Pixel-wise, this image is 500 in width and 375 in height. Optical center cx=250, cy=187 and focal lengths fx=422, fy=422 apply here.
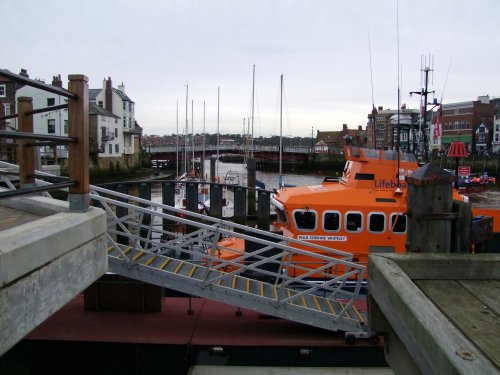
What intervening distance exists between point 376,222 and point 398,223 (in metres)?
0.45

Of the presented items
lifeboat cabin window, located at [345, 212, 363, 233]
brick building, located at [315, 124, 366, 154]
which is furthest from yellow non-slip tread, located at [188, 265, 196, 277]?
brick building, located at [315, 124, 366, 154]

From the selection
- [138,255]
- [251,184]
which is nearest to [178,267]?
[138,255]

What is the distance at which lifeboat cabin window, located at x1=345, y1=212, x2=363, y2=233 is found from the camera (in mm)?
8727

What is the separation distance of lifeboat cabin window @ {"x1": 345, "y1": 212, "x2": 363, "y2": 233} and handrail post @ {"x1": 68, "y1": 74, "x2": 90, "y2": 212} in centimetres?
654

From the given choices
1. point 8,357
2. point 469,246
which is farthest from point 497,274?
point 8,357

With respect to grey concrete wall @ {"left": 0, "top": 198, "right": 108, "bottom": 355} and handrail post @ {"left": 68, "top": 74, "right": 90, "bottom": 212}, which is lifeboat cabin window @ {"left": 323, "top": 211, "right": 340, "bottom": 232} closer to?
grey concrete wall @ {"left": 0, "top": 198, "right": 108, "bottom": 355}

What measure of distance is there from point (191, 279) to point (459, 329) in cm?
481

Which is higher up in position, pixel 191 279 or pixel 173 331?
pixel 191 279

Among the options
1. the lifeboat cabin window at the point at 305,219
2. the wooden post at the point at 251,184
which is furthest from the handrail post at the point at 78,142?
the wooden post at the point at 251,184

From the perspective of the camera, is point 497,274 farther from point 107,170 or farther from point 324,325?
point 107,170

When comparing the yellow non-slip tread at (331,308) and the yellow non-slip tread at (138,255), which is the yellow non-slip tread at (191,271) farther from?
the yellow non-slip tread at (331,308)

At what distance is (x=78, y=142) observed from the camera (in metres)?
2.98

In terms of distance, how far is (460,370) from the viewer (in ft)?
4.91

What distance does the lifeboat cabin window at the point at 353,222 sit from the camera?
8.73 metres
